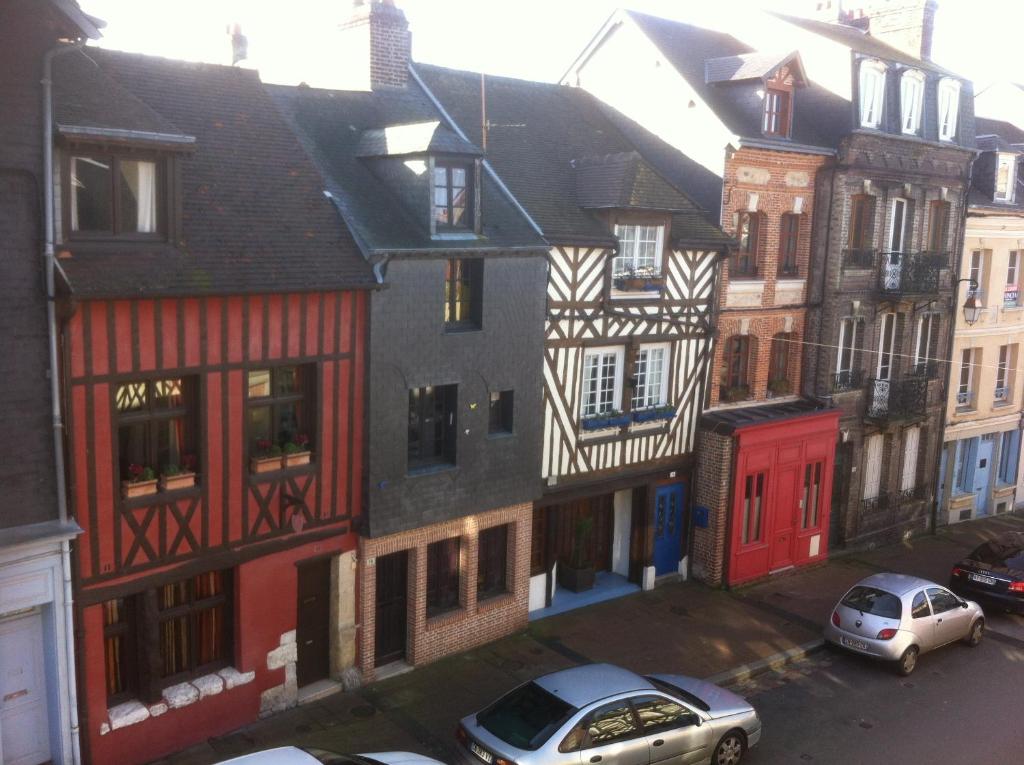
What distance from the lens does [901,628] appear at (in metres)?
15.8

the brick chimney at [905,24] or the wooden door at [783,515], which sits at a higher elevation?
the brick chimney at [905,24]

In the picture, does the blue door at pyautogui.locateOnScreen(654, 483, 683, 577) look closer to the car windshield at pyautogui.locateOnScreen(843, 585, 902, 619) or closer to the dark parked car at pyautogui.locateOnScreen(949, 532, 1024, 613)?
the car windshield at pyautogui.locateOnScreen(843, 585, 902, 619)

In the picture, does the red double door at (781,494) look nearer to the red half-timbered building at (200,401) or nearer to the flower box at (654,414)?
the flower box at (654,414)

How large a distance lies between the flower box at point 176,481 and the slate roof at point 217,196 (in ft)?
7.82

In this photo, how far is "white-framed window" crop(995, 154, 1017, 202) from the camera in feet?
83.6

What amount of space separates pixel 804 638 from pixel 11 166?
15071mm

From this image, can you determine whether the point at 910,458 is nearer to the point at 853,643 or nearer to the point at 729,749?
the point at 853,643

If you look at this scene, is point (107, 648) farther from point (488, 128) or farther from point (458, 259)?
point (488, 128)

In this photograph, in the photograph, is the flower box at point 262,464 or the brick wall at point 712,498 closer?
the flower box at point 262,464

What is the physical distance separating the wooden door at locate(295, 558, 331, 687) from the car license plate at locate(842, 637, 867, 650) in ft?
29.7

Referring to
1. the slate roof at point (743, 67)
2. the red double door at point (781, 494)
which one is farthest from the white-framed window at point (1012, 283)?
the slate roof at point (743, 67)

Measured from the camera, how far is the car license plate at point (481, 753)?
35.2 ft

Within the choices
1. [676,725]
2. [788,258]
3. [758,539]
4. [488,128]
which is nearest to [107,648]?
[676,725]

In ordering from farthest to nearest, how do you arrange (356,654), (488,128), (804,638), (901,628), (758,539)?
(758,539), (488,128), (804,638), (901,628), (356,654)
